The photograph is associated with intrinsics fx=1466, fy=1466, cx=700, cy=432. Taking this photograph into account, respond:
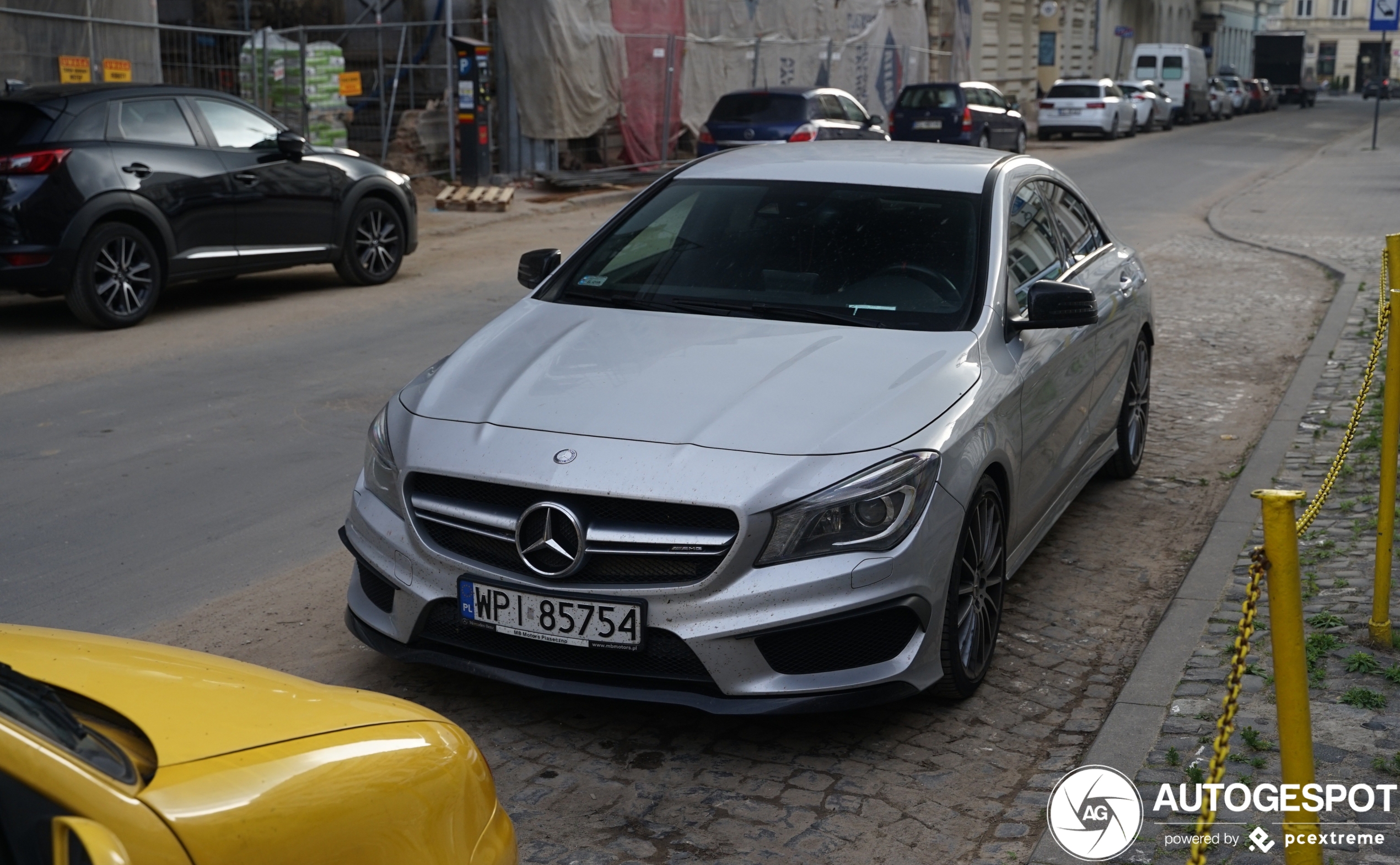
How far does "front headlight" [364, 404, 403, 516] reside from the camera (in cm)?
418

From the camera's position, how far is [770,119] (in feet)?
72.7

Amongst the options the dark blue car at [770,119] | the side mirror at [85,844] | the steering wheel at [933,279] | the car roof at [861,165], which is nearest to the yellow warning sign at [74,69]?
the dark blue car at [770,119]

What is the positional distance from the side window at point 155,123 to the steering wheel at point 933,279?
7.51 meters

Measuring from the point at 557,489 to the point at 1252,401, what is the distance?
6.00 metres

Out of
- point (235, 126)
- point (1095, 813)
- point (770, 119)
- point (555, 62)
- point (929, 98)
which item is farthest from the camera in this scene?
point (929, 98)

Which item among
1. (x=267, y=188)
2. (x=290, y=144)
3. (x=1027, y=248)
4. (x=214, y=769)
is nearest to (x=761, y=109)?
(x=290, y=144)

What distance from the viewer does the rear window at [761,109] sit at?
2212 centimetres

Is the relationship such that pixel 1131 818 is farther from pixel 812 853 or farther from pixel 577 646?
pixel 577 646

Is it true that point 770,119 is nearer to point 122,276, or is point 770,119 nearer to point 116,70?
point 116,70

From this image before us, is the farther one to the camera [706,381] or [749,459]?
[706,381]

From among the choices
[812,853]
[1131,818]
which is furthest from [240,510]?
[1131,818]

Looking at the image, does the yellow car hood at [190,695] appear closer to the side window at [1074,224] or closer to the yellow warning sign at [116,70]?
the side window at [1074,224]

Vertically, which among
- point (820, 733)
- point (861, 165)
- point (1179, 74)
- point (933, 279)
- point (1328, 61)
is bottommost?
Result: point (820, 733)

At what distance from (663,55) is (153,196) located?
52.7 ft
